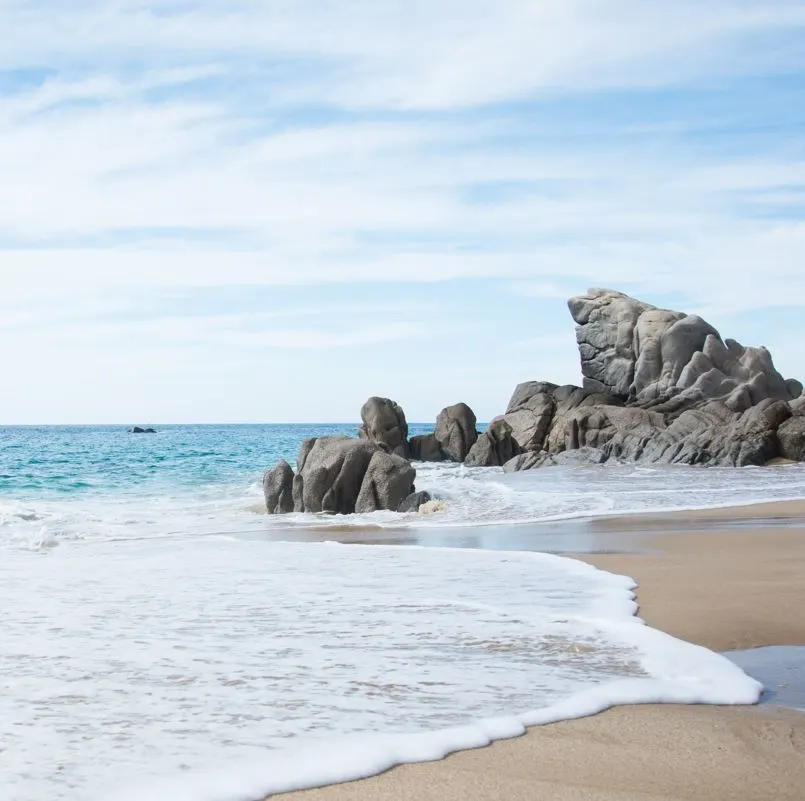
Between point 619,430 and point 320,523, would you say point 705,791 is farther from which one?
point 619,430

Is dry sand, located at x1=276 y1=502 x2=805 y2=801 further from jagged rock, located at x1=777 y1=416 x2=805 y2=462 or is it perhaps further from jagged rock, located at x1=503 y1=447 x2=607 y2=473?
jagged rock, located at x1=777 y1=416 x2=805 y2=462

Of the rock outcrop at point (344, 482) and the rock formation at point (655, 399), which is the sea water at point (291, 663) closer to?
the rock outcrop at point (344, 482)

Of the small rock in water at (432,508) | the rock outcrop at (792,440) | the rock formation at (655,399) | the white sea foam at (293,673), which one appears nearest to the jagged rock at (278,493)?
the small rock in water at (432,508)

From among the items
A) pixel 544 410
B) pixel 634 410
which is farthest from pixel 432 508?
pixel 544 410

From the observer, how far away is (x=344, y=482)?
18984 millimetres

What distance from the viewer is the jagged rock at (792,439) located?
32750 mm

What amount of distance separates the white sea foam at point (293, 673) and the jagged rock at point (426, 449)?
32886 mm

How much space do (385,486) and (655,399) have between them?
87.0 feet

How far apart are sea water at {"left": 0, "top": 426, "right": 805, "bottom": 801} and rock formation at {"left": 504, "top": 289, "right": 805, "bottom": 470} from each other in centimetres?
2448

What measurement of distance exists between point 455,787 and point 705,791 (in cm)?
89

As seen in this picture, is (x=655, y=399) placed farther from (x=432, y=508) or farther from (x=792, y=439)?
(x=432, y=508)

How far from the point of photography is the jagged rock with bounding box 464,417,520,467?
38625mm

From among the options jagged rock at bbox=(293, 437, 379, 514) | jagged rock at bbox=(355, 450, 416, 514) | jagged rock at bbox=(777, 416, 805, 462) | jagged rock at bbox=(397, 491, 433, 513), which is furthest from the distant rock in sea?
jagged rock at bbox=(397, 491, 433, 513)

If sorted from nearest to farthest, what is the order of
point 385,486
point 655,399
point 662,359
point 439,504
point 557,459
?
point 439,504, point 385,486, point 557,459, point 655,399, point 662,359
